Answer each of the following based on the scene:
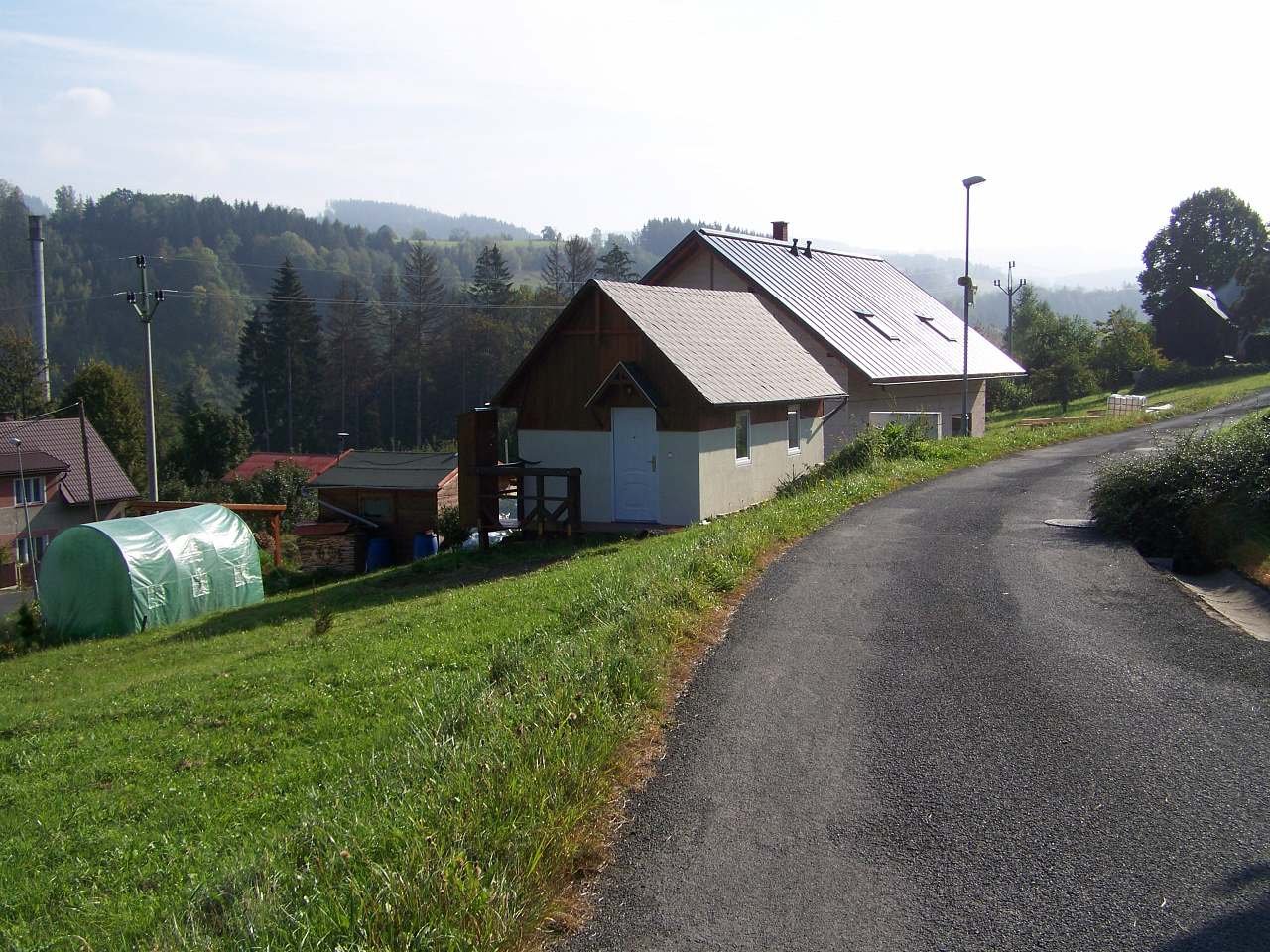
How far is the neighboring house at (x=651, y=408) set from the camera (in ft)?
70.3

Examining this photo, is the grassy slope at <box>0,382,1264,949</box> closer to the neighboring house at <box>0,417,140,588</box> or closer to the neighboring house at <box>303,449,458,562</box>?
the neighboring house at <box>303,449,458,562</box>

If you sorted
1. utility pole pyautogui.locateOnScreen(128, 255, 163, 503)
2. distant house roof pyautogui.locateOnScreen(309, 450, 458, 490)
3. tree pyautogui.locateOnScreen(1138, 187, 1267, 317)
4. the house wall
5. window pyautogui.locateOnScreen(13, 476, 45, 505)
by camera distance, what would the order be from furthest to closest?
tree pyautogui.locateOnScreen(1138, 187, 1267, 317) → window pyautogui.locateOnScreen(13, 476, 45, 505) → distant house roof pyautogui.locateOnScreen(309, 450, 458, 490) → the house wall → utility pole pyautogui.locateOnScreen(128, 255, 163, 503)

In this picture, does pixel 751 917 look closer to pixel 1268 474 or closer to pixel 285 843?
pixel 285 843

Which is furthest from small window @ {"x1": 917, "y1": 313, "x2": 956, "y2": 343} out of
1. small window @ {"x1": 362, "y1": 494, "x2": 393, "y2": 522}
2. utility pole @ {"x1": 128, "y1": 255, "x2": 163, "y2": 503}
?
utility pole @ {"x1": 128, "y1": 255, "x2": 163, "y2": 503}

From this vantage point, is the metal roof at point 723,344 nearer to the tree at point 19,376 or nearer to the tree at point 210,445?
the tree at point 210,445

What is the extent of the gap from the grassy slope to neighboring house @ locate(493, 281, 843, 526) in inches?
237

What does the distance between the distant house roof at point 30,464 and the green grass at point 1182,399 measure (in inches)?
1491

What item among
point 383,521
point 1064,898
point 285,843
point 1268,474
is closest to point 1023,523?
point 1268,474

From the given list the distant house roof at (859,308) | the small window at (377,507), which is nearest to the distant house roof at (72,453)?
the small window at (377,507)

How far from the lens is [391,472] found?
37.3 metres

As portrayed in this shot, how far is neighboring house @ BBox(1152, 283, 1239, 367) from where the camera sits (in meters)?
57.3

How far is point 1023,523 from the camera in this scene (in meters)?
14.7

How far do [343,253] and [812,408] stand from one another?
141 m

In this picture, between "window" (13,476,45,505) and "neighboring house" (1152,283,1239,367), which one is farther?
"neighboring house" (1152,283,1239,367)
